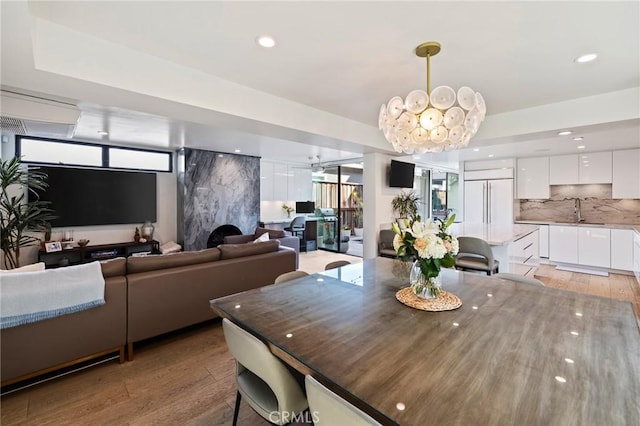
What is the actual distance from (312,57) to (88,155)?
539 centimetres

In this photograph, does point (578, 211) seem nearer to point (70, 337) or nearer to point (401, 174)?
point (401, 174)

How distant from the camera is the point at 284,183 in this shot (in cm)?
788

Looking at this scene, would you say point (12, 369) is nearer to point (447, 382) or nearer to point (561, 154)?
point (447, 382)

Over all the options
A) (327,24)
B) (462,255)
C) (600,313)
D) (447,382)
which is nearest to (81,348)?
(447,382)

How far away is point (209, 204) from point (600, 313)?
6266 mm

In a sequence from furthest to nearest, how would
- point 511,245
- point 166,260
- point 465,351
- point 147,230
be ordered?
point 147,230 < point 511,245 < point 166,260 < point 465,351

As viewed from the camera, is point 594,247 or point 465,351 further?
point 594,247

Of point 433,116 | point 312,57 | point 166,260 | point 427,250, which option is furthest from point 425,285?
point 166,260

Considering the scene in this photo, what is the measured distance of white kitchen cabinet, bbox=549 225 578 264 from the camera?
18.5 feet

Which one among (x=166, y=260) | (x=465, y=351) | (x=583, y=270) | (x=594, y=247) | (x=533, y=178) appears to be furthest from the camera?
(x=533, y=178)

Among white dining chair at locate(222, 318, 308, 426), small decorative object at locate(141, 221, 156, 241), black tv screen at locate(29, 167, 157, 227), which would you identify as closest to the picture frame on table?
black tv screen at locate(29, 167, 157, 227)

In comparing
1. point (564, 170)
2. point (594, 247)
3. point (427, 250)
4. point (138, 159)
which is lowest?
point (594, 247)

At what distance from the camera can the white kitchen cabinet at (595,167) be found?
18.1 feet

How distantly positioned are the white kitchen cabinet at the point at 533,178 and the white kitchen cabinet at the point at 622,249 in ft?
4.54
